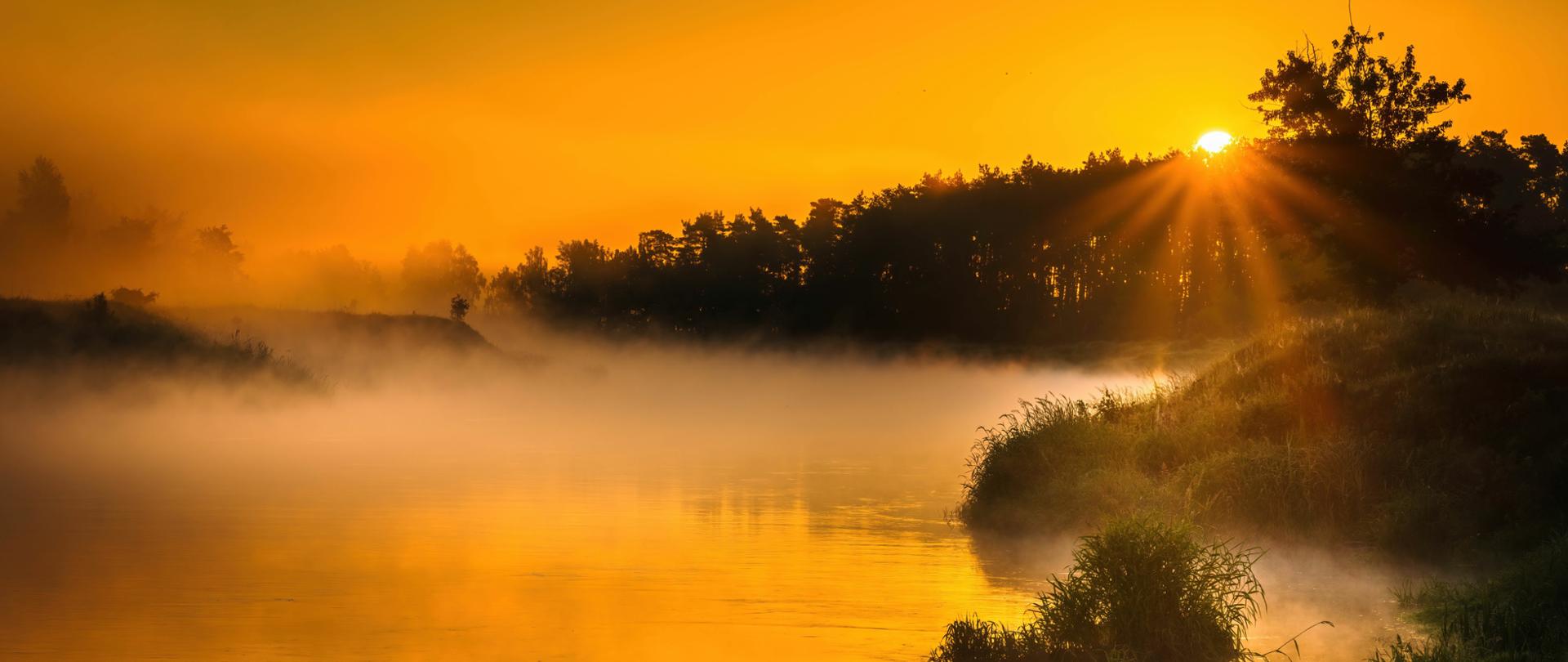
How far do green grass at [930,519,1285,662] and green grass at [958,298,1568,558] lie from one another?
8420mm

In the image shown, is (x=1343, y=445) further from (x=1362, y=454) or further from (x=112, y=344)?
(x=112, y=344)

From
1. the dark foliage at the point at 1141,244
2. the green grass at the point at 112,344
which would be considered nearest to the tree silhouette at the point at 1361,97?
the dark foliage at the point at 1141,244

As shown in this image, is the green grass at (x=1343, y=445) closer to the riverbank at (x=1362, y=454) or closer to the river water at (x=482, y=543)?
the riverbank at (x=1362, y=454)

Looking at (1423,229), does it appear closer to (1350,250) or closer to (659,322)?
(1350,250)

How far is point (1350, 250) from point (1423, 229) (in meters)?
3.22

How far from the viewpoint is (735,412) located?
95.4 metres

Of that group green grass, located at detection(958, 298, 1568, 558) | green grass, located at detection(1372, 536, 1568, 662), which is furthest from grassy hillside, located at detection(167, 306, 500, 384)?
green grass, located at detection(1372, 536, 1568, 662)

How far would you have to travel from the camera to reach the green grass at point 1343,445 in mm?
26219

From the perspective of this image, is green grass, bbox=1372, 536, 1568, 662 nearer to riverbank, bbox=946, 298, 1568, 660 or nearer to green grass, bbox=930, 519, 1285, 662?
riverbank, bbox=946, 298, 1568, 660

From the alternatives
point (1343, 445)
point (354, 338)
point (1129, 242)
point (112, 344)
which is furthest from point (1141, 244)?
point (1343, 445)

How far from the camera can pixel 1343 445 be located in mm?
28609

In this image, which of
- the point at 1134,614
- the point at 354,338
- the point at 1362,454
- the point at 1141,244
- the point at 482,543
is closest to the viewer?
the point at 1134,614

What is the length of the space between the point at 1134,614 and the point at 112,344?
70.2 metres

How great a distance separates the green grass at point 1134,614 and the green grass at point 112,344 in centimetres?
6639
